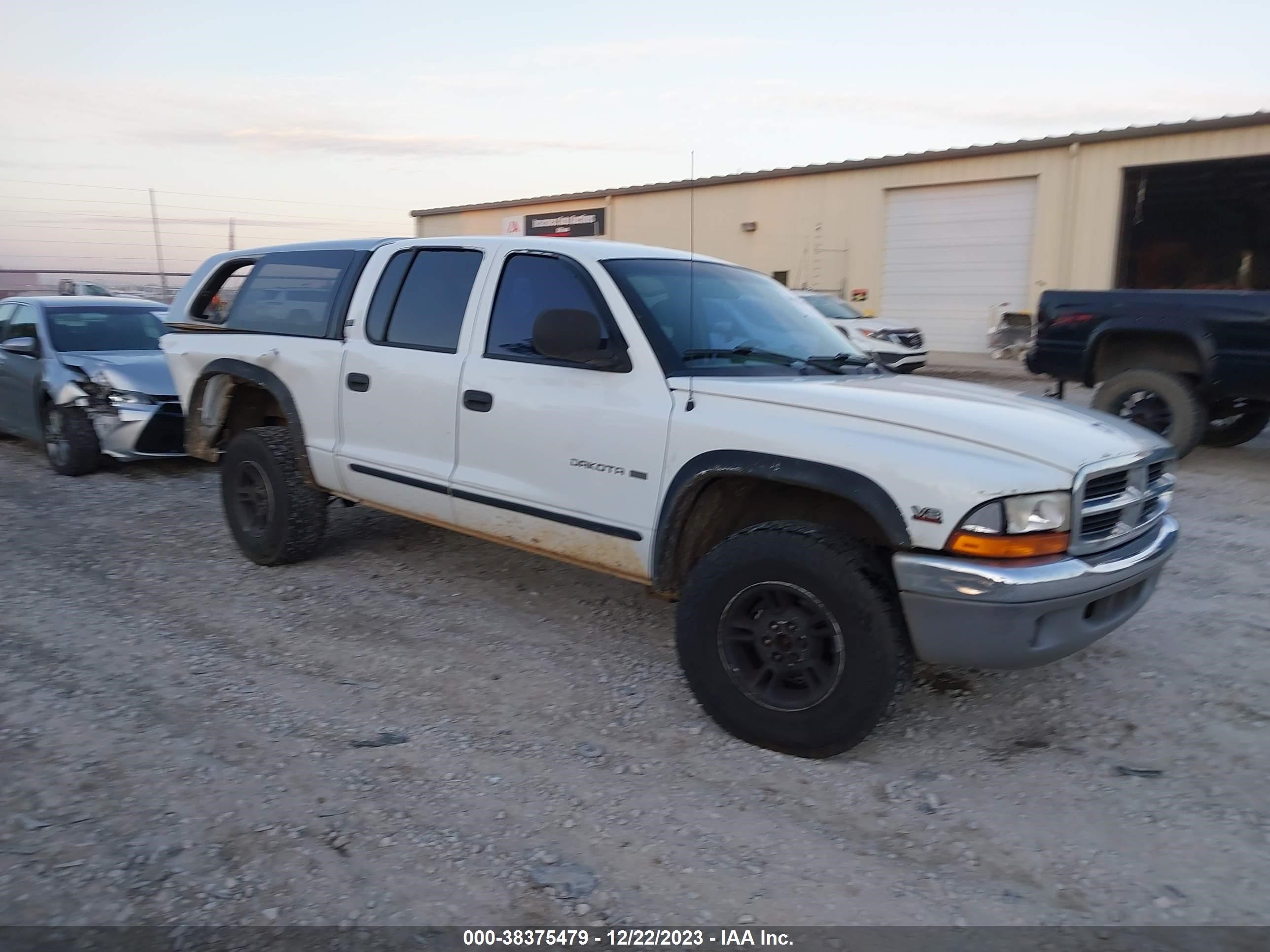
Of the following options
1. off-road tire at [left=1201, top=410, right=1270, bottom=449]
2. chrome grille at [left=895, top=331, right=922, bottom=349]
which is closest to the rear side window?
off-road tire at [left=1201, top=410, right=1270, bottom=449]

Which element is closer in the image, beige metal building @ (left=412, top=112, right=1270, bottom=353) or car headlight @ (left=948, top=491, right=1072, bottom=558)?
car headlight @ (left=948, top=491, right=1072, bottom=558)

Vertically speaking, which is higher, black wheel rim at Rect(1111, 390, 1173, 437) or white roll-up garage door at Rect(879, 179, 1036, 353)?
white roll-up garage door at Rect(879, 179, 1036, 353)

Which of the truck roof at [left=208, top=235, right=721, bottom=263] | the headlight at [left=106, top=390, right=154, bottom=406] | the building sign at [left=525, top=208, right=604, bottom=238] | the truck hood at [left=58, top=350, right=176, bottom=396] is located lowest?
the headlight at [left=106, top=390, right=154, bottom=406]

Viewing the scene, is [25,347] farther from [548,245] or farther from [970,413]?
[970,413]

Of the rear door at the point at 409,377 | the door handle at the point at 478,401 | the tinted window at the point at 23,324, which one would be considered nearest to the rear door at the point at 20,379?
the tinted window at the point at 23,324

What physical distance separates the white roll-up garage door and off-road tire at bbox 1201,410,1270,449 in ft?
38.1

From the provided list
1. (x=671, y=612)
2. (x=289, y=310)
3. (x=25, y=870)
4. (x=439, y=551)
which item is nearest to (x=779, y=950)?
(x=25, y=870)

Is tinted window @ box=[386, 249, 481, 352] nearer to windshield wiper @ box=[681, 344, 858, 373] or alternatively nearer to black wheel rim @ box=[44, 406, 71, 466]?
windshield wiper @ box=[681, 344, 858, 373]

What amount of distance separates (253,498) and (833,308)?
41.9ft

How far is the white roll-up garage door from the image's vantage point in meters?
20.5

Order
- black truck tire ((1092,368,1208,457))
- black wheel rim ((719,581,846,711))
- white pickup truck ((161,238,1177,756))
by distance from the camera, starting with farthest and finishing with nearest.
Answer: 1. black truck tire ((1092,368,1208,457))
2. black wheel rim ((719,581,846,711))
3. white pickup truck ((161,238,1177,756))

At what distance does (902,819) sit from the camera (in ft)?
10.3

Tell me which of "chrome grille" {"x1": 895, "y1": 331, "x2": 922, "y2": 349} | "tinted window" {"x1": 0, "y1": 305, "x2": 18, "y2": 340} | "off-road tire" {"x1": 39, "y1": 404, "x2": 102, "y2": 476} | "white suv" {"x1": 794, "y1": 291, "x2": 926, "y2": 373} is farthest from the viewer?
"chrome grille" {"x1": 895, "y1": 331, "x2": 922, "y2": 349}

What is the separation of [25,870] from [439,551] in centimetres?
343
